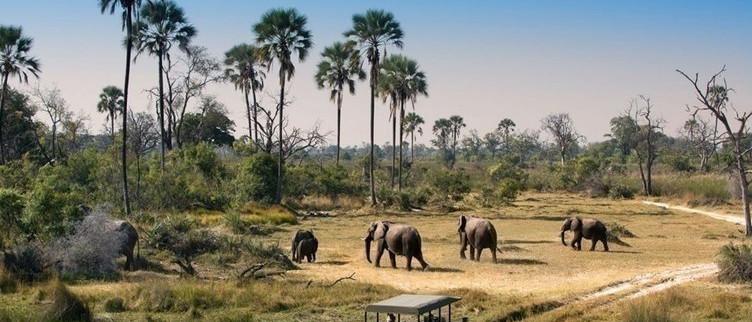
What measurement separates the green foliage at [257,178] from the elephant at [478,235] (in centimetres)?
2479

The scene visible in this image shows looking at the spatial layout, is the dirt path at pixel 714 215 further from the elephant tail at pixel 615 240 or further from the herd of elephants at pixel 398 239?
the herd of elephants at pixel 398 239

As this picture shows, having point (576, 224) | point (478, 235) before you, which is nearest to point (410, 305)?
point (478, 235)

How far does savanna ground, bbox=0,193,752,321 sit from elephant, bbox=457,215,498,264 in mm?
564

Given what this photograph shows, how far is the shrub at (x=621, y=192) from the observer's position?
6469 centimetres

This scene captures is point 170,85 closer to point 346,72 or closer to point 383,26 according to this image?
point 346,72

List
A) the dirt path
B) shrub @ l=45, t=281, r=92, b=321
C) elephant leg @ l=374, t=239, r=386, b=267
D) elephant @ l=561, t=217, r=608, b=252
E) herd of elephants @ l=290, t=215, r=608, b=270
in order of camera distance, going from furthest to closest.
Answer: the dirt path, elephant @ l=561, t=217, r=608, b=252, elephant leg @ l=374, t=239, r=386, b=267, herd of elephants @ l=290, t=215, r=608, b=270, shrub @ l=45, t=281, r=92, b=321

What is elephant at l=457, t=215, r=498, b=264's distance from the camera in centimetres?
2436

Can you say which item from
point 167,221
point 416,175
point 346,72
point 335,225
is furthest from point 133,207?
point 416,175

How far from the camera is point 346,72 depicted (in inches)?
2461

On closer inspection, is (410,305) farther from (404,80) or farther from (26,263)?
(404,80)

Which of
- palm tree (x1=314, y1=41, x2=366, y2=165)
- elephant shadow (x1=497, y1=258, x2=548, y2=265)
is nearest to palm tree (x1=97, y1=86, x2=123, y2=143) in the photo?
palm tree (x1=314, y1=41, x2=366, y2=165)

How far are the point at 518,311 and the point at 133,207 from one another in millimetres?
27841

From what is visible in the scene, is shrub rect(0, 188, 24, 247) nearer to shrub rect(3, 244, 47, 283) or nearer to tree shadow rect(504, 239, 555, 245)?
shrub rect(3, 244, 47, 283)

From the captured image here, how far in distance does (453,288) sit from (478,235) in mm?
6057
